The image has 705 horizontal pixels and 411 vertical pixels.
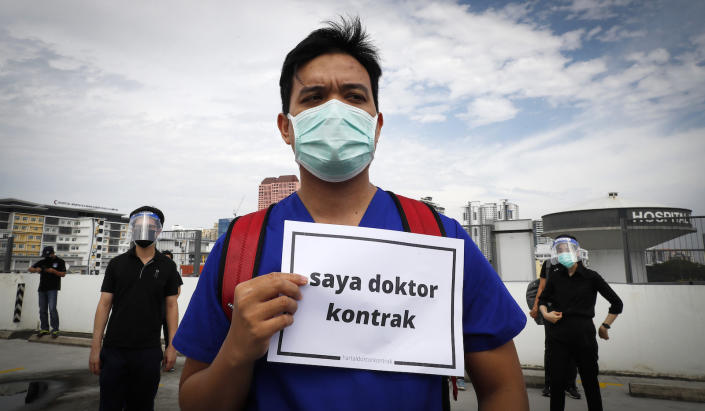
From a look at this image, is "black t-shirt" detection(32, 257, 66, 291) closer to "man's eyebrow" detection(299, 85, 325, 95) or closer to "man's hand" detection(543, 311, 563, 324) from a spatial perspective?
"man's hand" detection(543, 311, 563, 324)

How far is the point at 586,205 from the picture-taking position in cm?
1359

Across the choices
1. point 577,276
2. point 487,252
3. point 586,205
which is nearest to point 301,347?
point 577,276

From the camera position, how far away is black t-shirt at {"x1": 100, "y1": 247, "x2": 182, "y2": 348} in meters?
3.26

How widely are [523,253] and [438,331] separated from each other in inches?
307

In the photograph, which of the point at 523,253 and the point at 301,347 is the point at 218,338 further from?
the point at 523,253

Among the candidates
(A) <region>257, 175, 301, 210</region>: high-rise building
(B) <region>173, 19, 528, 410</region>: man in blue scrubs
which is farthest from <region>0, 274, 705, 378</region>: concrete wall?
(A) <region>257, 175, 301, 210</region>: high-rise building

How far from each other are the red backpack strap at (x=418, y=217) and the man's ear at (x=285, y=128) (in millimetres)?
394

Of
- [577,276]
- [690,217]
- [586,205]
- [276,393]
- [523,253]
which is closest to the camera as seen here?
[276,393]

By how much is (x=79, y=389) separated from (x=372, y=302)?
6.71m

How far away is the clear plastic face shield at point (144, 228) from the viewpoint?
368 cm

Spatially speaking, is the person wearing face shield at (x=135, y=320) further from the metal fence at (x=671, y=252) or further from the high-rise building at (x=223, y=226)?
the metal fence at (x=671, y=252)

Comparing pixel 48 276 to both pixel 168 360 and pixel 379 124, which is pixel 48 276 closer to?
pixel 168 360

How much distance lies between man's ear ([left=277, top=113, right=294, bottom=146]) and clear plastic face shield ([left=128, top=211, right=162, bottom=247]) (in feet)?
9.59

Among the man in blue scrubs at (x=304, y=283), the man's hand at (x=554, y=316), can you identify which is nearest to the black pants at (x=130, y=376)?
the man in blue scrubs at (x=304, y=283)
